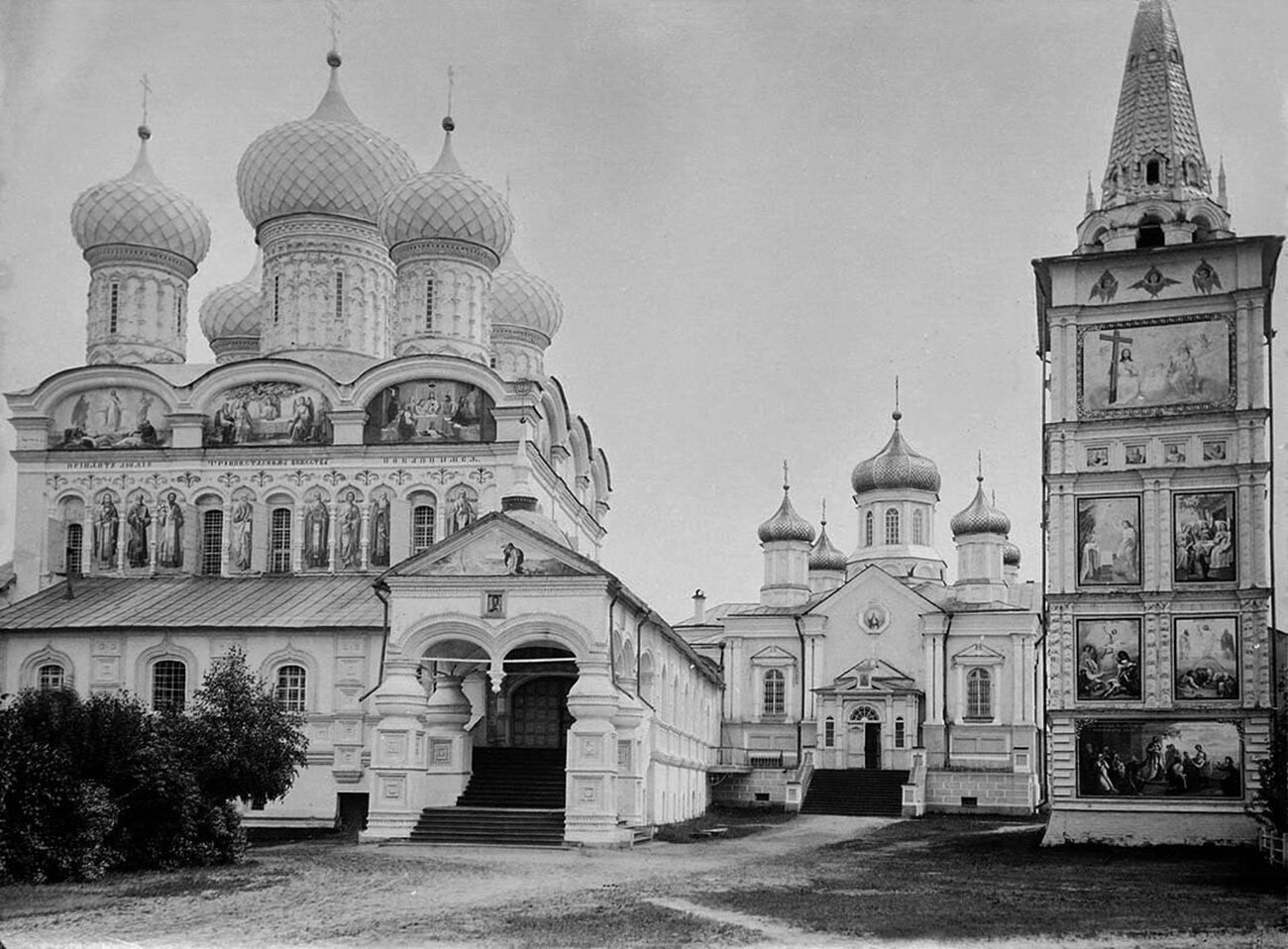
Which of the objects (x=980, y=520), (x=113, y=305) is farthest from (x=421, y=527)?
(x=980, y=520)

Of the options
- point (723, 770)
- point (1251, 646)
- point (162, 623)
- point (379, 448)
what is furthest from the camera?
point (723, 770)

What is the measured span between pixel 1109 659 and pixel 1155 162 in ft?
24.7

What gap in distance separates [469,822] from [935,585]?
27.1m

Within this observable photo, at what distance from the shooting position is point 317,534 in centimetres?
3338

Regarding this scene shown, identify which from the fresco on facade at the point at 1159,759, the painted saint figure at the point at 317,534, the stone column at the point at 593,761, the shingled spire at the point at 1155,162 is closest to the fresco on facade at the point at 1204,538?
the fresco on facade at the point at 1159,759

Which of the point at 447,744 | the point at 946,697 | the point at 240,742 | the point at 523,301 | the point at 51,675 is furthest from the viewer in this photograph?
the point at 946,697

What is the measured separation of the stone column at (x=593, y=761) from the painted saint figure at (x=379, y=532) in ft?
28.8

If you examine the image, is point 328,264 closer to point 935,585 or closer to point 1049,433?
point 1049,433

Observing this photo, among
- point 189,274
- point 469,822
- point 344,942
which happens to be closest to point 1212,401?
point 469,822

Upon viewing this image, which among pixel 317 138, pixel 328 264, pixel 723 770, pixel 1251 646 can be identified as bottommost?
pixel 723 770

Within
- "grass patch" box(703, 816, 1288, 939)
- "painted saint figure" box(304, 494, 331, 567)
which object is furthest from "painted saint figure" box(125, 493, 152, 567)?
"grass patch" box(703, 816, 1288, 939)

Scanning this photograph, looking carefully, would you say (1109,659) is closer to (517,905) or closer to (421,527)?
(517,905)

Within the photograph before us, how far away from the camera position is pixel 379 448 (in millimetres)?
33375

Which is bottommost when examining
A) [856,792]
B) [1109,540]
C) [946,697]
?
[856,792]
